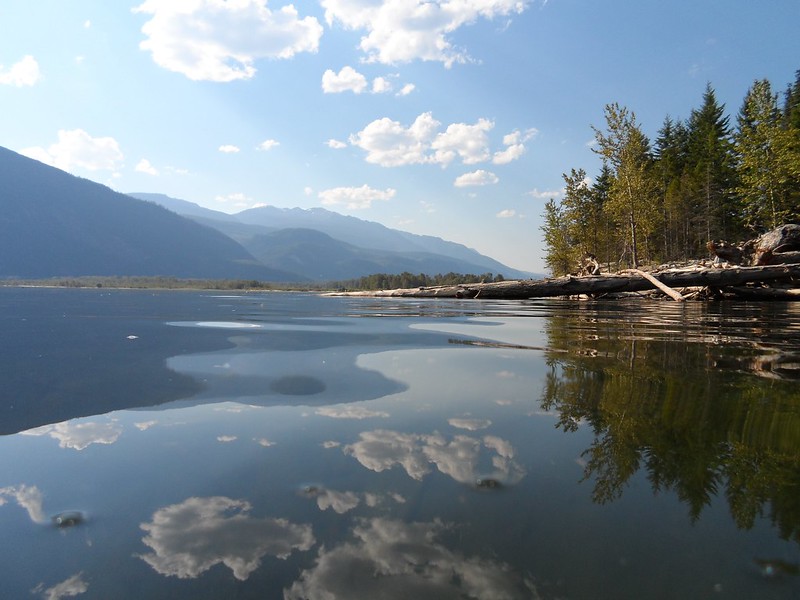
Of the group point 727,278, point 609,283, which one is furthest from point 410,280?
point 727,278

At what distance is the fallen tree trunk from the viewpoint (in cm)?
1753

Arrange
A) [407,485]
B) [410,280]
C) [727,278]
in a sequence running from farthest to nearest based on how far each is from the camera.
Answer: [410,280] → [727,278] → [407,485]

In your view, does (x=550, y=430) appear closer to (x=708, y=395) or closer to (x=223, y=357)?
(x=708, y=395)

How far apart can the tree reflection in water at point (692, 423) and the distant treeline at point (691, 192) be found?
3137cm

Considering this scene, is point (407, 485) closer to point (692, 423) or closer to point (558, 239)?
point (692, 423)

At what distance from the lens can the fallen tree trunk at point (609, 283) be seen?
17531 millimetres

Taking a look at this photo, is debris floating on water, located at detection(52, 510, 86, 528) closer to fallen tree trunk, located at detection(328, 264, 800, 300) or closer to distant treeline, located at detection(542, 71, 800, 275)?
fallen tree trunk, located at detection(328, 264, 800, 300)

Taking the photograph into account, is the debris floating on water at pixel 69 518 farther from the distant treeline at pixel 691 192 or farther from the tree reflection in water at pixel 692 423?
the distant treeline at pixel 691 192

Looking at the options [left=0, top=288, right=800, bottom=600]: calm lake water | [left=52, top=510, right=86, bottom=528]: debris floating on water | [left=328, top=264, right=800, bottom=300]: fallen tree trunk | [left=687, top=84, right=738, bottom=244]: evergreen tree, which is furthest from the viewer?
[left=687, top=84, right=738, bottom=244]: evergreen tree

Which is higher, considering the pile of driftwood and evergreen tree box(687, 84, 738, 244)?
evergreen tree box(687, 84, 738, 244)

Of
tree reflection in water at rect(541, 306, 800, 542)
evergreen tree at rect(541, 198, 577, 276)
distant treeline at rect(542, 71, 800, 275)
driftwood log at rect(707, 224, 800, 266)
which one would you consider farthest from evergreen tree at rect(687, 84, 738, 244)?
tree reflection in water at rect(541, 306, 800, 542)

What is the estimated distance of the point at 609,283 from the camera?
21531mm

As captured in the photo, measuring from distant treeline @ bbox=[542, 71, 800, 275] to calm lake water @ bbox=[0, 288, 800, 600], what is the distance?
33122 mm

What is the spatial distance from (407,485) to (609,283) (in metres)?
22.1
